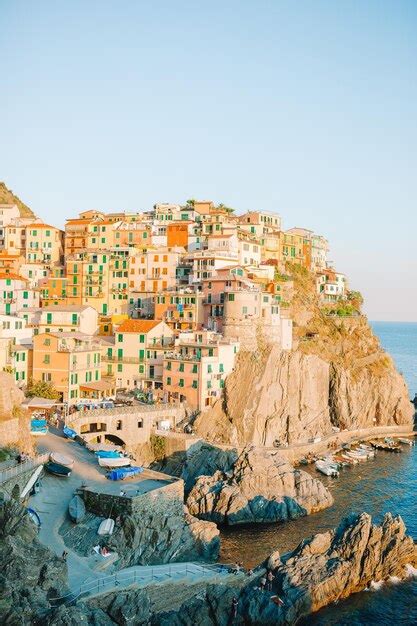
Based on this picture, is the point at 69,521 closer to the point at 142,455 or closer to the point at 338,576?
the point at 338,576

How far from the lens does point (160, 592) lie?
3350 cm

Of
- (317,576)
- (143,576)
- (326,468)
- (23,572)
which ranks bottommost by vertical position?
(326,468)

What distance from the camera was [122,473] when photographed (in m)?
44.8

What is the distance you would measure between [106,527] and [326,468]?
2999 cm

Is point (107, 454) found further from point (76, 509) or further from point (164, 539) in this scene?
point (164, 539)

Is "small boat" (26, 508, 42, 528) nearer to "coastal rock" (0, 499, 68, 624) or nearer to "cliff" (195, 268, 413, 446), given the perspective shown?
"coastal rock" (0, 499, 68, 624)

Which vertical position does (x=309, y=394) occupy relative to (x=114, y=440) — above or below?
above

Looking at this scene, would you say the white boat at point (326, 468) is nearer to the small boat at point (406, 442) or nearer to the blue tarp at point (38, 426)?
the small boat at point (406, 442)

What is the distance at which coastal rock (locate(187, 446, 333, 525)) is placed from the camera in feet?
163

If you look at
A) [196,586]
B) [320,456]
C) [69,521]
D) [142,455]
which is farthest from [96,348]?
[196,586]

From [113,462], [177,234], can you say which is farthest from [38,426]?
[177,234]

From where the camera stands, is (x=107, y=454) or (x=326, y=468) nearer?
(x=107, y=454)

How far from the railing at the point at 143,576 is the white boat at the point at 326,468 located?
86.9 feet

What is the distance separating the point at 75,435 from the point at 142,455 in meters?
7.82
